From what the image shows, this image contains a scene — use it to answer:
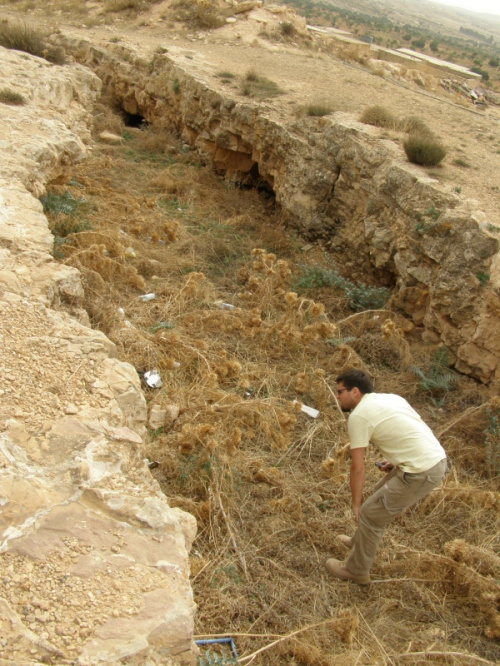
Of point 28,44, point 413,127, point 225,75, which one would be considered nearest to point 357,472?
point 413,127

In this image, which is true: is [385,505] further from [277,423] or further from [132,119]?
[132,119]

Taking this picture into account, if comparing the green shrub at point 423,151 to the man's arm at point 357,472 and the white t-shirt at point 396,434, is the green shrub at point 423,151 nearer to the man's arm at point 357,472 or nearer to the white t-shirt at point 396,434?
the white t-shirt at point 396,434

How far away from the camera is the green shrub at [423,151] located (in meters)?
6.55

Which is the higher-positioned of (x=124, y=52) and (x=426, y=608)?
(x=124, y=52)

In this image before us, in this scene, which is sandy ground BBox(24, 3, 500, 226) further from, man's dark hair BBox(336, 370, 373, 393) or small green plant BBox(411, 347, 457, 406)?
man's dark hair BBox(336, 370, 373, 393)

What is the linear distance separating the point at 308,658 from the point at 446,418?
9.53 ft

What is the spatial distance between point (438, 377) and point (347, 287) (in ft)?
5.70

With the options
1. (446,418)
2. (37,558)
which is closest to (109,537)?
(37,558)

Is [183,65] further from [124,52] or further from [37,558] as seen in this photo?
[37,558]

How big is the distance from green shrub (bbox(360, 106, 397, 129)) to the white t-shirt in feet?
20.6

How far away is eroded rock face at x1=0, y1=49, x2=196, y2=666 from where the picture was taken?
1.84 meters

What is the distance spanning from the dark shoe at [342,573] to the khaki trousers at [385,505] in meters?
0.04

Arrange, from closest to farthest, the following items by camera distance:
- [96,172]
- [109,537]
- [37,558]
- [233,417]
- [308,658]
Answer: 1. [37,558]
2. [109,537]
3. [308,658]
4. [233,417]
5. [96,172]

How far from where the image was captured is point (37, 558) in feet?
6.49
